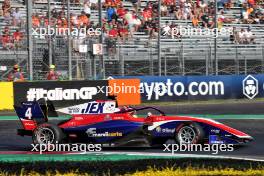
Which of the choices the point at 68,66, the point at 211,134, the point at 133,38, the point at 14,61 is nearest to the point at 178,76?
the point at 133,38

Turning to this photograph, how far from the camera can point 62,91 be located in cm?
2247

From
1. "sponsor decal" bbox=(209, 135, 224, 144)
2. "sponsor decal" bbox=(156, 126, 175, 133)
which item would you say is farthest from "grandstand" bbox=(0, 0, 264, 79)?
"sponsor decal" bbox=(209, 135, 224, 144)

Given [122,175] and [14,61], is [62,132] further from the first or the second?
[14,61]

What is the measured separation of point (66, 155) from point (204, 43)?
16.0m

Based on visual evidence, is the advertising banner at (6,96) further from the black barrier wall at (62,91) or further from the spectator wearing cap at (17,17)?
the spectator wearing cap at (17,17)

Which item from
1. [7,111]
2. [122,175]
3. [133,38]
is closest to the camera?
[122,175]

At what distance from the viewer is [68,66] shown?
73.4 feet

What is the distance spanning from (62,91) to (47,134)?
1059 centimetres

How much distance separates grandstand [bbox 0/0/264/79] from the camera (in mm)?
22266

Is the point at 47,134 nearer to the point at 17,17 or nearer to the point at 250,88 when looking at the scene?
the point at 17,17

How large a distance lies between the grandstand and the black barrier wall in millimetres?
508

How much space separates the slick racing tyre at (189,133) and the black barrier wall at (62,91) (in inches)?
446

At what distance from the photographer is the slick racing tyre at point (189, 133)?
11.5 m

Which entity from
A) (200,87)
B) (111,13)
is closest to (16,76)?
(111,13)
